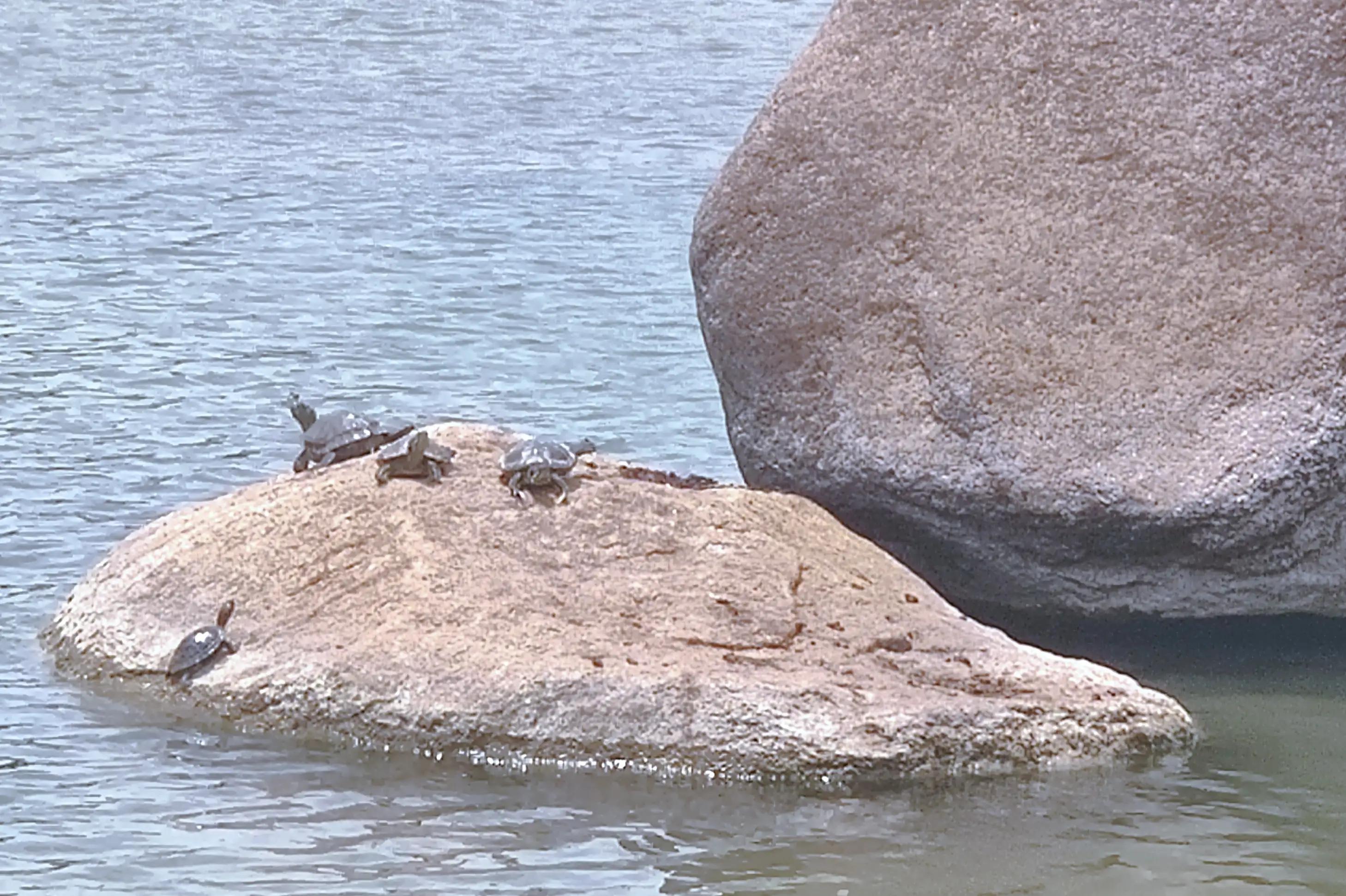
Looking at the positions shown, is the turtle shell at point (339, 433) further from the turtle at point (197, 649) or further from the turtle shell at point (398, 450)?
the turtle at point (197, 649)

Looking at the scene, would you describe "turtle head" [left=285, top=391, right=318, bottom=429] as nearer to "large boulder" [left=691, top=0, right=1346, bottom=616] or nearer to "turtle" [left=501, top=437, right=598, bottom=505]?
"turtle" [left=501, top=437, right=598, bottom=505]

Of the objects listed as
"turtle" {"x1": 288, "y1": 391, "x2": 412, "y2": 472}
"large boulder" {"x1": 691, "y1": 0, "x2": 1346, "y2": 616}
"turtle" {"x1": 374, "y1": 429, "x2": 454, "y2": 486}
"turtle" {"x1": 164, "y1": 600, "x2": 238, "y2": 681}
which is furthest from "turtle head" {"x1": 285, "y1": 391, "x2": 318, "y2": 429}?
"turtle" {"x1": 164, "y1": 600, "x2": 238, "y2": 681}

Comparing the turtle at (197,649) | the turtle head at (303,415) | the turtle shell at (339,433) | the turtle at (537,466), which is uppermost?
the turtle head at (303,415)

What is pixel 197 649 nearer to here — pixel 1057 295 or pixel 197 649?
pixel 197 649

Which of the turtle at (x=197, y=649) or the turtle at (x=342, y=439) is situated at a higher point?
the turtle at (x=342, y=439)

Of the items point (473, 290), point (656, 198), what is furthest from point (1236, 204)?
point (656, 198)

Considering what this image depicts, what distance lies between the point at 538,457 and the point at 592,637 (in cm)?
94

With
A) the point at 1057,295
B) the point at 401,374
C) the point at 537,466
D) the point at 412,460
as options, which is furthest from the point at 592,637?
the point at 401,374

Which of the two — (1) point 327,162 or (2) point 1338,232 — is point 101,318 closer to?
(1) point 327,162

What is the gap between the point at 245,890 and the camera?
22.0ft

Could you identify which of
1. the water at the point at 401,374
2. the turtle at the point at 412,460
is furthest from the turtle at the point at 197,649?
the turtle at the point at 412,460

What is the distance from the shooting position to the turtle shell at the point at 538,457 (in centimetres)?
857

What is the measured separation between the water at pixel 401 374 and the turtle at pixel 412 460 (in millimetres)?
1256

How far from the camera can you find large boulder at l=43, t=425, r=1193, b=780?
24.8ft
